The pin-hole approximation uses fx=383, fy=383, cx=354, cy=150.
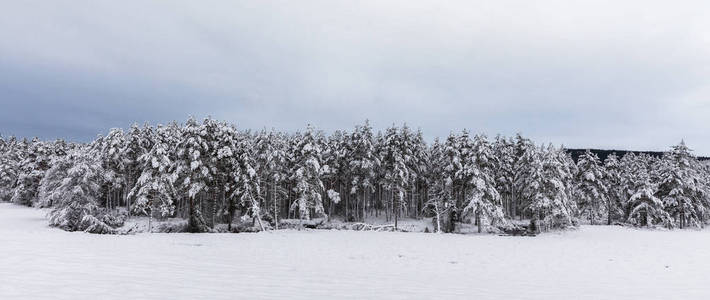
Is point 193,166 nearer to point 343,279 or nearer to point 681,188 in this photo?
point 343,279

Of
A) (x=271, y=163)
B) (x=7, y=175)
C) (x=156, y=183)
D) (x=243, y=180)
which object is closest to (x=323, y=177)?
(x=271, y=163)

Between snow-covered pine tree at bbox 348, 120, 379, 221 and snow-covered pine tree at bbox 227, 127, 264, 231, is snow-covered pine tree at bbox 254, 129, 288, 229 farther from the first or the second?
snow-covered pine tree at bbox 348, 120, 379, 221

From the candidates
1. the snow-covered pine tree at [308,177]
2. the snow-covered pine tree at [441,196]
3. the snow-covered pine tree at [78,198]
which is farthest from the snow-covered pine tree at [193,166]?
the snow-covered pine tree at [441,196]

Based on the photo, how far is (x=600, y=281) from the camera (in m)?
13.0

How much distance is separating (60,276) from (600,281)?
15.8 m

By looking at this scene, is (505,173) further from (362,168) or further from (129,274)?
(129,274)

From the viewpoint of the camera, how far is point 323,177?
170ft

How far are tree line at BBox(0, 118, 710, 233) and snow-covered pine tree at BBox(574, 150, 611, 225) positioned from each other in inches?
5.8

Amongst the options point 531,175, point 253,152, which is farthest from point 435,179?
point 253,152

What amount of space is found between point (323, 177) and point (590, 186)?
122ft

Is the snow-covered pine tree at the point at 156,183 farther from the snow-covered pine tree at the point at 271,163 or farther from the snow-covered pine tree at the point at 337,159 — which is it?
the snow-covered pine tree at the point at 337,159

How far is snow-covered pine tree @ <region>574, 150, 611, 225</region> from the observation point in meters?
53.5

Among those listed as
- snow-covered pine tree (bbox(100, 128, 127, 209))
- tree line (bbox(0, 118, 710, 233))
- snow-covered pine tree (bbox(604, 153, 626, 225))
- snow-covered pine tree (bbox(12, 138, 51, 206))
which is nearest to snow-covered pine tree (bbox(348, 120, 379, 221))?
tree line (bbox(0, 118, 710, 233))

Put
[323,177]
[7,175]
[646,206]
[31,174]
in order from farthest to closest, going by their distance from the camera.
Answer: [7,175] → [31,174] → [323,177] → [646,206]
